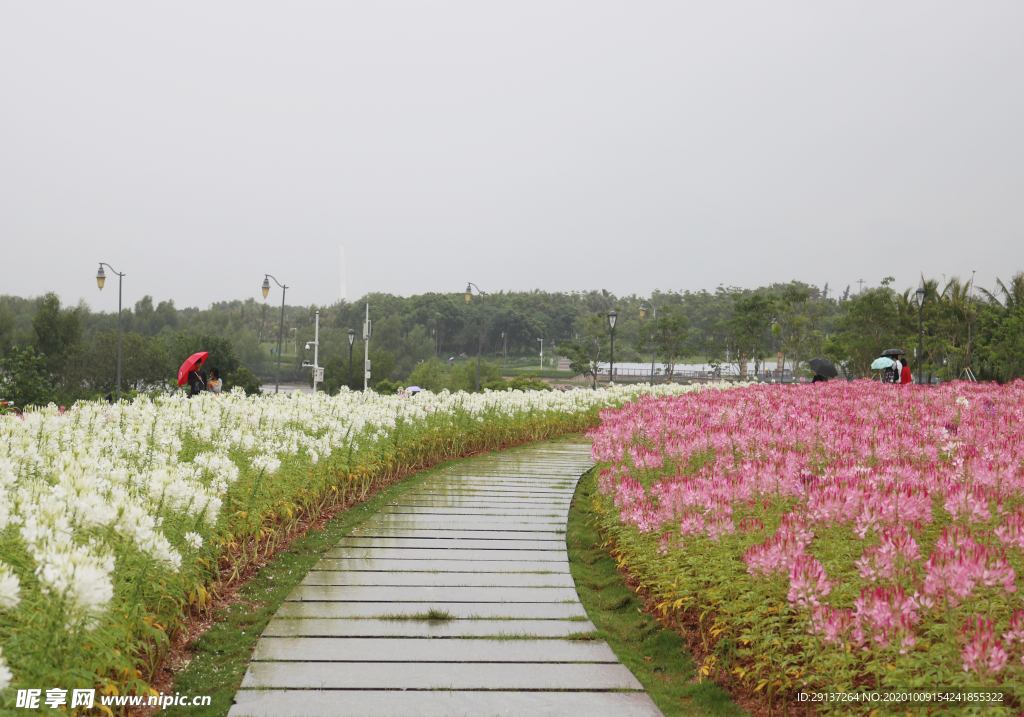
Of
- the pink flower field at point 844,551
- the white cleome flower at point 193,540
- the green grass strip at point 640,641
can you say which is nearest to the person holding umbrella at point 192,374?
the green grass strip at point 640,641

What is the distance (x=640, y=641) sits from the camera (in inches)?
155

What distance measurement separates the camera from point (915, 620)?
7.22 ft

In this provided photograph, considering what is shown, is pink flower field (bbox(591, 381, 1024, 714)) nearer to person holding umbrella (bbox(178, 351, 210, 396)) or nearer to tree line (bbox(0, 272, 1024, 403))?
person holding umbrella (bbox(178, 351, 210, 396))

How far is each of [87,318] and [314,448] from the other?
307 ft

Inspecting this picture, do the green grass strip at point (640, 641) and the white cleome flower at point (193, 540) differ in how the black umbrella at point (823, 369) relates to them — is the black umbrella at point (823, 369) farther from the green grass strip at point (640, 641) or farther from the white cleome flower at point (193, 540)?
the white cleome flower at point (193, 540)

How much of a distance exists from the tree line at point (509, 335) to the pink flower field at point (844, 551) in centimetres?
2516

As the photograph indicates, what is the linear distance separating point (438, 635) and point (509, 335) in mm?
89920

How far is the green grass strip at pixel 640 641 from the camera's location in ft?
10.4

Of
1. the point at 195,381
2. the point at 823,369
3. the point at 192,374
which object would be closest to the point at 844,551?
the point at 823,369

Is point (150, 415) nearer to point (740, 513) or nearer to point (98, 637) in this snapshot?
point (98, 637)

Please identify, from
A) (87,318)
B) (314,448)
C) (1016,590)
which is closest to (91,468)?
(314,448)

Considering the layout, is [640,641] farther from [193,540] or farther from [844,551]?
[193,540]

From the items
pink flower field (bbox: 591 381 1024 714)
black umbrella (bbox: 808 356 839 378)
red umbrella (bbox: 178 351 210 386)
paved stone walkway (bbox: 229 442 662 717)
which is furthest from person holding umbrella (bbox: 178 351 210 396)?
black umbrella (bbox: 808 356 839 378)

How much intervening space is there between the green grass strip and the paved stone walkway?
0.10m
